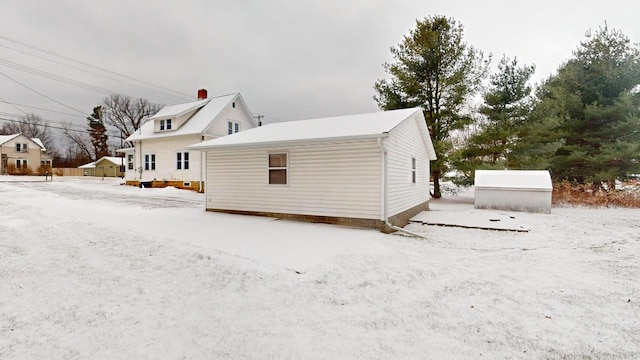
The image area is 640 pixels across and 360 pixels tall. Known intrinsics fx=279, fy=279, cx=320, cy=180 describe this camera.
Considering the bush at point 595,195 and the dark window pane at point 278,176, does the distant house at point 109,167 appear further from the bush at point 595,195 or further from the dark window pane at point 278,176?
the bush at point 595,195

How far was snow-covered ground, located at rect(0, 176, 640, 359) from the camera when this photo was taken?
2.67 meters

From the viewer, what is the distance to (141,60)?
24984 mm

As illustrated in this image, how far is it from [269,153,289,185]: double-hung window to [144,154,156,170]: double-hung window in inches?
668

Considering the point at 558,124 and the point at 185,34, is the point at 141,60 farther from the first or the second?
the point at 558,124

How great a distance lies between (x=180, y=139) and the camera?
20875 millimetres

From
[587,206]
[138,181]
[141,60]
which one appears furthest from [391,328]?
[141,60]

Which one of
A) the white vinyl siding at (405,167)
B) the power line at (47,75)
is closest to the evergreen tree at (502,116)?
the white vinyl siding at (405,167)

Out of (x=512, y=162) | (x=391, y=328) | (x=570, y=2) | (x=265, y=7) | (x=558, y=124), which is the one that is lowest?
(x=391, y=328)

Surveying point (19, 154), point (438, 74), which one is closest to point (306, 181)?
point (438, 74)

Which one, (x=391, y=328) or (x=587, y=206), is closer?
(x=391, y=328)

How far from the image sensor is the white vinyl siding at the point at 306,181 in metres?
7.99

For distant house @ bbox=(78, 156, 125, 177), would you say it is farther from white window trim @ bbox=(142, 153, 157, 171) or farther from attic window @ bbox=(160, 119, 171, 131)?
attic window @ bbox=(160, 119, 171, 131)

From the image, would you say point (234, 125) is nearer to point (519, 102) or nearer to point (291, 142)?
point (291, 142)

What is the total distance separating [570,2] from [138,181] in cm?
2896
